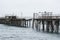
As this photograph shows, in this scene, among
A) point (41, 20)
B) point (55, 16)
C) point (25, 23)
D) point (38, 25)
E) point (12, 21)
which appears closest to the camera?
point (55, 16)

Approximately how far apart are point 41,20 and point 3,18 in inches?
2415

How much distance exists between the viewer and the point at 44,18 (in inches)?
2943

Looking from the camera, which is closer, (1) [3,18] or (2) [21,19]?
(2) [21,19]

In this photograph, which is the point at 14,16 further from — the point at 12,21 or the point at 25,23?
the point at 25,23

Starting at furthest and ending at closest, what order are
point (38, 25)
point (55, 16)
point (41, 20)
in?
point (38, 25) < point (41, 20) < point (55, 16)

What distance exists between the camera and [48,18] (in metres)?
73.7

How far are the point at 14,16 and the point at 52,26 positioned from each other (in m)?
61.9

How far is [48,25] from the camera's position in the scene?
73.8 metres

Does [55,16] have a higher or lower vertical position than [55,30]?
higher

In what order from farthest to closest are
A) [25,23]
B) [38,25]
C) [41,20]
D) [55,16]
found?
1. [25,23]
2. [38,25]
3. [41,20]
4. [55,16]

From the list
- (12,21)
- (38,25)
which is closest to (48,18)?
(38,25)

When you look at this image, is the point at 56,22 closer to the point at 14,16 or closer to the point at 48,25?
the point at 48,25

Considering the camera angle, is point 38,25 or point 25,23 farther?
point 25,23

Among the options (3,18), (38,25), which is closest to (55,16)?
(38,25)
